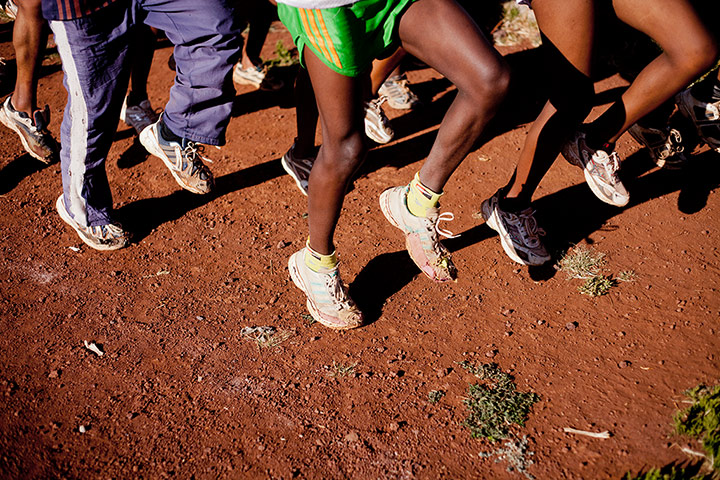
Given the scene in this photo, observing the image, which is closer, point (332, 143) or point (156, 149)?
point (332, 143)

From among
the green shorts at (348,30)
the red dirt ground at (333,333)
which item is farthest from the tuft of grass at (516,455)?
the green shorts at (348,30)

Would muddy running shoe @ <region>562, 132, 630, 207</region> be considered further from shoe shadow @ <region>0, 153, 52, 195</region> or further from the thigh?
shoe shadow @ <region>0, 153, 52, 195</region>

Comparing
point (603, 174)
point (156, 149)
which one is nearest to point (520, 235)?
point (603, 174)

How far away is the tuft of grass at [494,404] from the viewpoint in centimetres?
230

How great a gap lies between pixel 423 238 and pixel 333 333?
0.64 m

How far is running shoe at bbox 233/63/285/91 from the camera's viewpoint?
4707mm

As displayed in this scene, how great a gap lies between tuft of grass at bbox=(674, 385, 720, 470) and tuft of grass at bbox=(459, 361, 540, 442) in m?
0.56

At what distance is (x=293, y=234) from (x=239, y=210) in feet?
1.42

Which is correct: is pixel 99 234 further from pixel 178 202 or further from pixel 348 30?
pixel 348 30

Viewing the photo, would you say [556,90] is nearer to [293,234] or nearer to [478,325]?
[478,325]

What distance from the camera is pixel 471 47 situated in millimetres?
2068

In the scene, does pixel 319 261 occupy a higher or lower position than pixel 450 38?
lower

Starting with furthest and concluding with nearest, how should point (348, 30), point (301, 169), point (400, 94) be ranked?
point (400, 94), point (301, 169), point (348, 30)

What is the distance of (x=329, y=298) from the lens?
8.80ft
